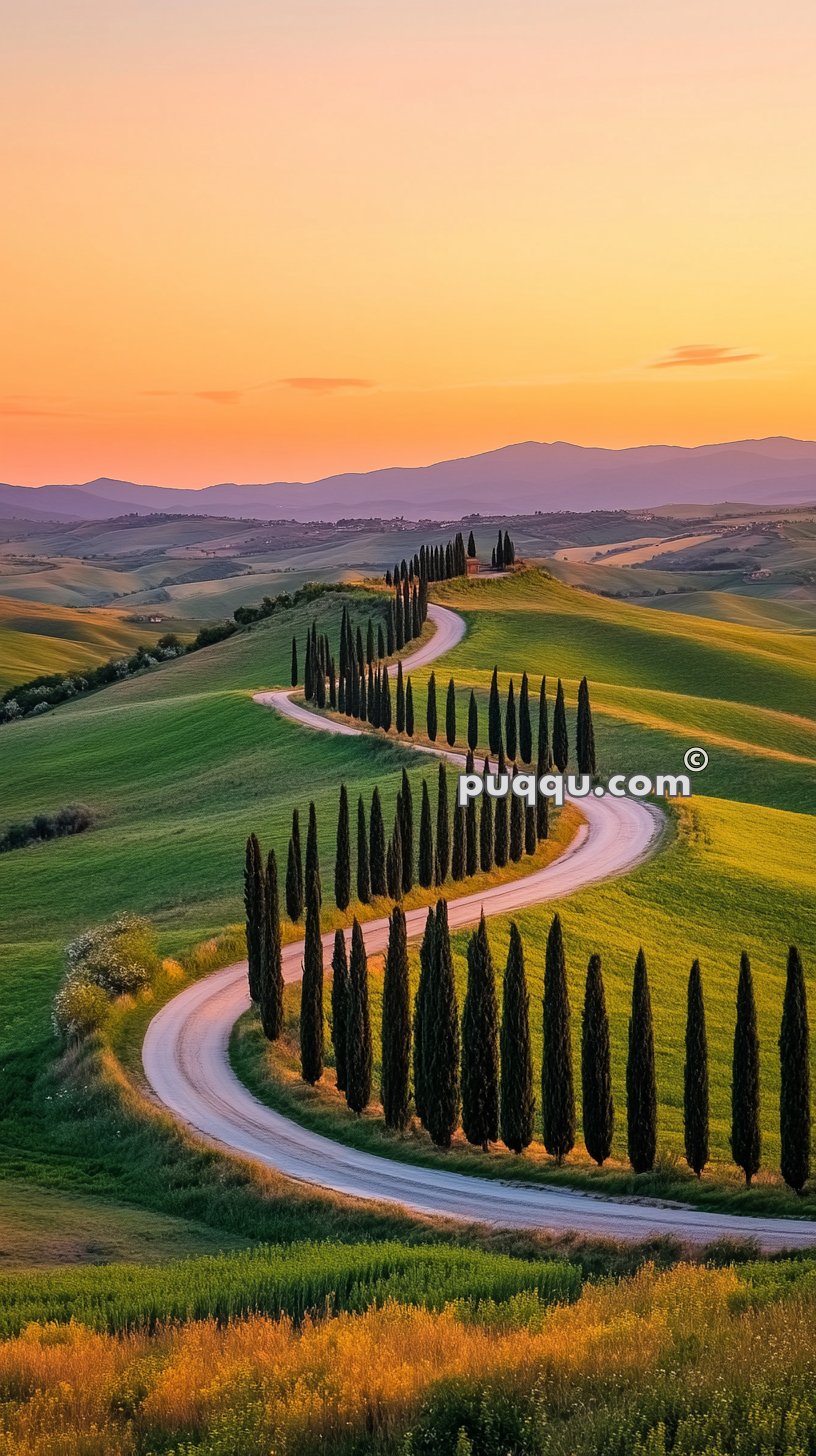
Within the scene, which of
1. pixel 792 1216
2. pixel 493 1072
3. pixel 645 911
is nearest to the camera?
pixel 792 1216

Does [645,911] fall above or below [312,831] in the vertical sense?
below

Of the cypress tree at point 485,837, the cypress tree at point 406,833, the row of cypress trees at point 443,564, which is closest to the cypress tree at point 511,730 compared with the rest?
the cypress tree at point 485,837

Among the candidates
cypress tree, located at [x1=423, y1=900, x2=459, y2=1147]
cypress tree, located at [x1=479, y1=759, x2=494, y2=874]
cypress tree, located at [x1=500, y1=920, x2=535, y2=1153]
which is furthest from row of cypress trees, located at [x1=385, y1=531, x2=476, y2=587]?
cypress tree, located at [x1=500, y1=920, x2=535, y2=1153]

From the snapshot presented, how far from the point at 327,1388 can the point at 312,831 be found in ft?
120

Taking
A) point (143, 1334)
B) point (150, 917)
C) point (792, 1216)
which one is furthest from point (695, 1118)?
point (150, 917)

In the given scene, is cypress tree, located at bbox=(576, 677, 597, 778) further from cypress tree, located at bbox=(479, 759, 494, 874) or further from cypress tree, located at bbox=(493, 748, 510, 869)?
cypress tree, located at bbox=(479, 759, 494, 874)

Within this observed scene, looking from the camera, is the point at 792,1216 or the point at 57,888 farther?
the point at 57,888

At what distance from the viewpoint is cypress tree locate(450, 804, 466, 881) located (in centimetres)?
6475

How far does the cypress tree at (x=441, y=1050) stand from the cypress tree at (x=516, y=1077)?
153 cm

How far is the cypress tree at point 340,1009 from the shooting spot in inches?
1644

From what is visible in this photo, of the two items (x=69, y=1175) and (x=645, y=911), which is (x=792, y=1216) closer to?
(x=69, y=1175)

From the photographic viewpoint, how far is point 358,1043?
A: 4003cm

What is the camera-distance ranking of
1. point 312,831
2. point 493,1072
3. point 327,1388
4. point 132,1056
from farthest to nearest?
point 312,831, point 132,1056, point 493,1072, point 327,1388

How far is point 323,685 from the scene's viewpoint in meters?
111
